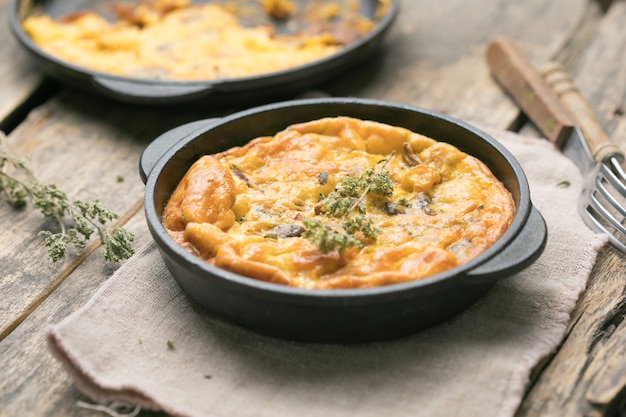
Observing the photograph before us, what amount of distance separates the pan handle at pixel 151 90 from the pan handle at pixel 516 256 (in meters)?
1.98

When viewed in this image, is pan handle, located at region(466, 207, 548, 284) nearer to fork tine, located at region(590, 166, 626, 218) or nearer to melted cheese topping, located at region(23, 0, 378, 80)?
fork tine, located at region(590, 166, 626, 218)

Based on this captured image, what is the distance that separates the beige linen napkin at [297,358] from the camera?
97.0 inches

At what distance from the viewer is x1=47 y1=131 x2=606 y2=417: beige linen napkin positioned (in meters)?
2.46

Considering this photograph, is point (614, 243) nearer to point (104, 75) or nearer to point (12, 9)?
point (104, 75)

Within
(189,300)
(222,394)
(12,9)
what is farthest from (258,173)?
(12,9)

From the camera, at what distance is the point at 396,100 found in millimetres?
4531

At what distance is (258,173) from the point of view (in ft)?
10.7

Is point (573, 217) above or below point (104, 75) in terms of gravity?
below

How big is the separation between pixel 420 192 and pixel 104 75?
1937 millimetres

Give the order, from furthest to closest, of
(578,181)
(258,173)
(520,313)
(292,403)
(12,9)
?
(12,9), (578,181), (258,173), (520,313), (292,403)

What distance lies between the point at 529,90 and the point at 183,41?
213 cm

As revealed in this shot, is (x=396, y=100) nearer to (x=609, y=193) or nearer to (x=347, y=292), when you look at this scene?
(x=609, y=193)

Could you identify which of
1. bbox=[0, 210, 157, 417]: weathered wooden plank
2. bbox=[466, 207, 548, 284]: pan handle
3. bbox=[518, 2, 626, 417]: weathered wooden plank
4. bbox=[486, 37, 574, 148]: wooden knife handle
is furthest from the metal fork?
bbox=[0, 210, 157, 417]: weathered wooden plank

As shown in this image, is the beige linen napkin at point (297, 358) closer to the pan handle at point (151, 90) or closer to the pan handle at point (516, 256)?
the pan handle at point (516, 256)
